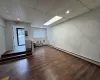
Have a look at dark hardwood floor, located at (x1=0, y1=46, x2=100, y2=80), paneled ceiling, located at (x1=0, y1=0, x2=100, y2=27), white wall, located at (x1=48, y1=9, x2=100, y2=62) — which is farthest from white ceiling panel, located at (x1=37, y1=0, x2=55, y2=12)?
dark hardwood floor, located at (x1=0, y1=46, x2=100, y2=80)

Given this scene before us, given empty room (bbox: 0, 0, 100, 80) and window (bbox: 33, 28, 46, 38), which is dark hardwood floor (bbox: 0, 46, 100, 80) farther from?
window (bbox: 33, 28, 46, 38)

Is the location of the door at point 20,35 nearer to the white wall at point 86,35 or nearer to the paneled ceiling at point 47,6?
the paneled ceiling at point 47,6

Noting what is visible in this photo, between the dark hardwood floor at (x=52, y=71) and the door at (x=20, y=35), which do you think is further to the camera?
the door at (x=20, y=35)

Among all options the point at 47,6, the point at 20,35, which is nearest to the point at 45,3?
the point at 47,6

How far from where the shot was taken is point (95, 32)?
274 centimetres

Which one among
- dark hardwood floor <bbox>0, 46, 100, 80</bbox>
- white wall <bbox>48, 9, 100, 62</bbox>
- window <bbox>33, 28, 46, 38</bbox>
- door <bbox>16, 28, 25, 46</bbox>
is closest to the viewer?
dark hardwood floor <bbox>0, 46, 100, 80</bbox>

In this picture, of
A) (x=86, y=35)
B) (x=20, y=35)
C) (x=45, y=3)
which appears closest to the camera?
(x=45, y=3)

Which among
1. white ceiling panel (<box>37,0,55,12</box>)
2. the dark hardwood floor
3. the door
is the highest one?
white ceiling panel (<box>37,0,55,12</box>)

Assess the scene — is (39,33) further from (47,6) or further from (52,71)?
(52,71)

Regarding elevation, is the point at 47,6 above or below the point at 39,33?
above

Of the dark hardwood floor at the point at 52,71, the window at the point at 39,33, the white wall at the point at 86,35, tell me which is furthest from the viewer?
the window at the point at 39,33

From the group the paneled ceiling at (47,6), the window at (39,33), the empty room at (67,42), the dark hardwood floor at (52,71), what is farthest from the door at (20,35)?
the dark hardwood floor at (52,71)

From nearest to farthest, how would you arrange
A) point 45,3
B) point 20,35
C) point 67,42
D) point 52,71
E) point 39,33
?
point 45,3
point 52,71
point 67,42
point 20,35
point 39,33

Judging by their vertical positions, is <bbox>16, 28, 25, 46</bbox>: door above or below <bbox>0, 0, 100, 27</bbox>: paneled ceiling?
below
